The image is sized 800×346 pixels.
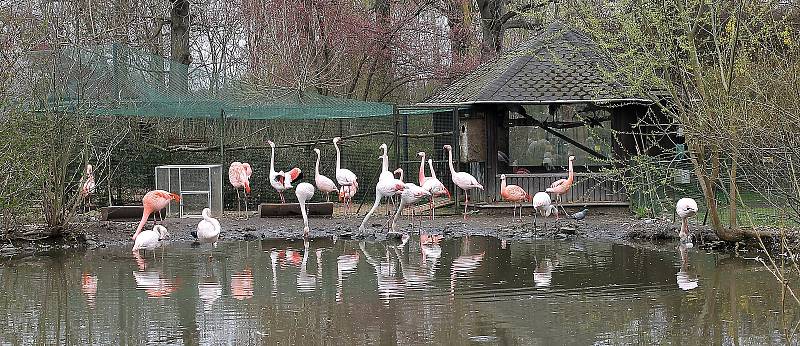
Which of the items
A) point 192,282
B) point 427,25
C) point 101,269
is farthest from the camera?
point 427,25

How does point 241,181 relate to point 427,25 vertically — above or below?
below

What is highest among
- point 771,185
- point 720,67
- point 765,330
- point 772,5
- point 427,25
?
point 427,25

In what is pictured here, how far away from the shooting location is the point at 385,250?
14.2 metres

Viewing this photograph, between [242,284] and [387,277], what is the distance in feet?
5.06

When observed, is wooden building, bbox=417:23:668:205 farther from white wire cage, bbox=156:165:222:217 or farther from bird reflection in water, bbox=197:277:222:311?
bird reflection in water, bbox=197:277:222:311

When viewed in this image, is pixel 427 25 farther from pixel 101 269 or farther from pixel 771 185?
pixel 771 185

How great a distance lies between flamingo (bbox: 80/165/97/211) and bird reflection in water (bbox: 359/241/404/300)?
4.30 metres

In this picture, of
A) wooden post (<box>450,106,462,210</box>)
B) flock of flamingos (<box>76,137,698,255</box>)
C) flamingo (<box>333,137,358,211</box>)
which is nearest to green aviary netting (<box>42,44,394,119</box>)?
flock of flamingos (<box>76,137,698,255</box>)

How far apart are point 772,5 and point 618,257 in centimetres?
355

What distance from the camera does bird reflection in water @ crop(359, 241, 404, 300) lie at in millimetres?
10352

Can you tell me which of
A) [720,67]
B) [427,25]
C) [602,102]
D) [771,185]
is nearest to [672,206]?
[602,102]

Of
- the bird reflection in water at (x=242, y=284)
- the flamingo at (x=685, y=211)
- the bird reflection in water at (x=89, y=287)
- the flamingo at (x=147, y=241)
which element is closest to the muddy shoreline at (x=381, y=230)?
the flamingo at (x=685, y=211)

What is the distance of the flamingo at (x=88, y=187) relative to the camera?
50.7 feet

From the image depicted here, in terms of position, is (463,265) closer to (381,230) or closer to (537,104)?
(381,230)
